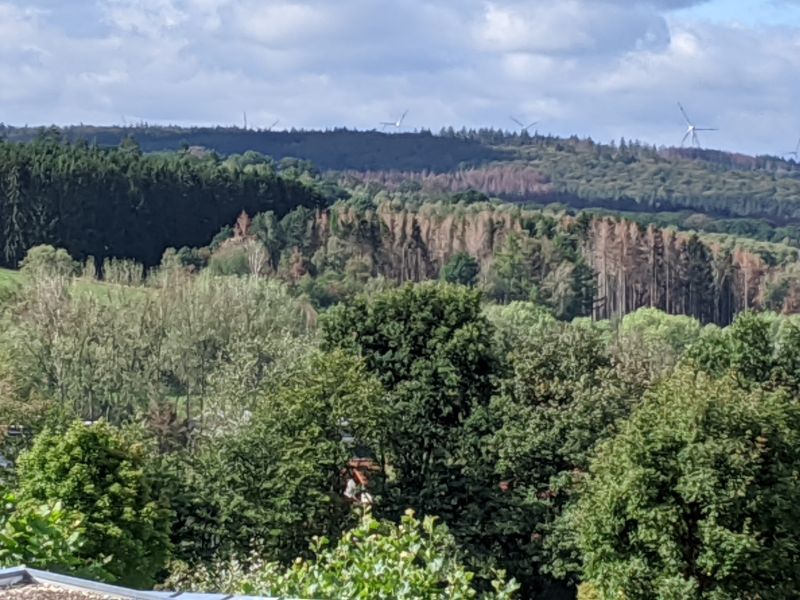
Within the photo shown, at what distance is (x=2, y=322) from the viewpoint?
93375 mm

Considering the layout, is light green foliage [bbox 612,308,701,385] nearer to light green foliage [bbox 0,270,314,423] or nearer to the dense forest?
the dense forest

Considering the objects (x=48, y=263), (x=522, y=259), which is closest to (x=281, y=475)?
(x=48, y=263)

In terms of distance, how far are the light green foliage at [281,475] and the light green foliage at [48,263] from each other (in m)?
67.3

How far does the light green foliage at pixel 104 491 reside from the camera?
42188 millimetres

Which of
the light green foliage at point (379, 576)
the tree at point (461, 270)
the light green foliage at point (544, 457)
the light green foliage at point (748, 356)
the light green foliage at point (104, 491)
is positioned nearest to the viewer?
the light green foliage at point (379, 576)

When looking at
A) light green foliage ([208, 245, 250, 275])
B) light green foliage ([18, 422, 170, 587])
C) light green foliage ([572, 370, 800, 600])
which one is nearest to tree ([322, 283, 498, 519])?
light green foliage ([572, 370, 800, 600])

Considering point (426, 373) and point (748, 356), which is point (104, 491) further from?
point (748, 356)

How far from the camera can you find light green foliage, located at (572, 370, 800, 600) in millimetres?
45781

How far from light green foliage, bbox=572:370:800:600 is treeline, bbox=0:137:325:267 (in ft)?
390

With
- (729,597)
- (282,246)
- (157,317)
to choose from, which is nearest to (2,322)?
(157,317)

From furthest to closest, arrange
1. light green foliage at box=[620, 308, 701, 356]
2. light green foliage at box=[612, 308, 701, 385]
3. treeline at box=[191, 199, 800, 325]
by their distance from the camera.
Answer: treeline at box=[191, 199, 800, 325] < light green foliage at box=[620, 308, 701, 356] < light green foliage at box=[612, 308, 701, 385]

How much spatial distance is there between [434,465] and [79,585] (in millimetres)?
45662

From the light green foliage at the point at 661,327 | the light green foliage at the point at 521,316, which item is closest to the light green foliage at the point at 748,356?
the light green foliage at the point at 521,316

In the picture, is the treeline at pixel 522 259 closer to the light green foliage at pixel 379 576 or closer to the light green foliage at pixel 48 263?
the light green foliage at pixel 48 263
